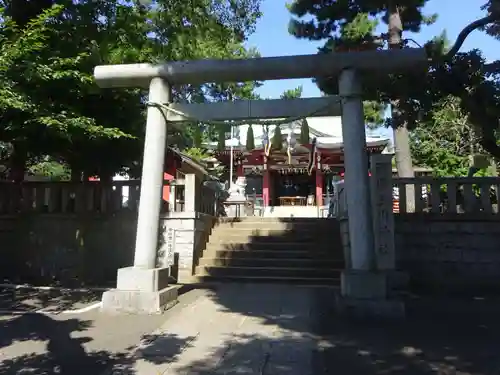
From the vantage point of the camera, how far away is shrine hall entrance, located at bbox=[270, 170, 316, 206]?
2705 centimetres

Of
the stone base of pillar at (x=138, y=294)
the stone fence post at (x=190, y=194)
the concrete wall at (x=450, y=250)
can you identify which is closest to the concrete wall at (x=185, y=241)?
the stone fence post at (x=190, y=194)

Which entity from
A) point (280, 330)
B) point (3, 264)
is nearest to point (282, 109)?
point (280, 330)

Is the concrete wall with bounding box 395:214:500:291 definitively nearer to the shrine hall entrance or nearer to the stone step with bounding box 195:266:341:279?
the stone step with bounding box 195:266:341:279

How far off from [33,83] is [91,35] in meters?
1.69

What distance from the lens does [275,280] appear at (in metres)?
9.87

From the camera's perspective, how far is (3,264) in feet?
35.3

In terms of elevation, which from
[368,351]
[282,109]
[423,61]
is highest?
[423,61]

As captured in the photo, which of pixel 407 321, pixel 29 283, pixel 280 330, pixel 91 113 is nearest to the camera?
pixel 280 330

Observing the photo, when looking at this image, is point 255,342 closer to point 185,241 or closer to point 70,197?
point 185,241

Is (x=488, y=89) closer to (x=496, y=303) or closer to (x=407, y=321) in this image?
(x=496, y=303)

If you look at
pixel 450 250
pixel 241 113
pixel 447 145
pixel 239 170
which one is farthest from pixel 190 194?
pixel 239 170

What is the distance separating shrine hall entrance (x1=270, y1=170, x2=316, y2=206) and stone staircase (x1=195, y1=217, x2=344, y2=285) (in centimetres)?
1435

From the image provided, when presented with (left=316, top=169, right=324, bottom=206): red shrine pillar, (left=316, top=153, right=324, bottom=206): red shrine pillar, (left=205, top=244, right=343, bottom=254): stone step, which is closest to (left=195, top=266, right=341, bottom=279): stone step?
(left=205, top=244, right=343, bottom=254): stone step

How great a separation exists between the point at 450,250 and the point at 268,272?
12.5 feet
